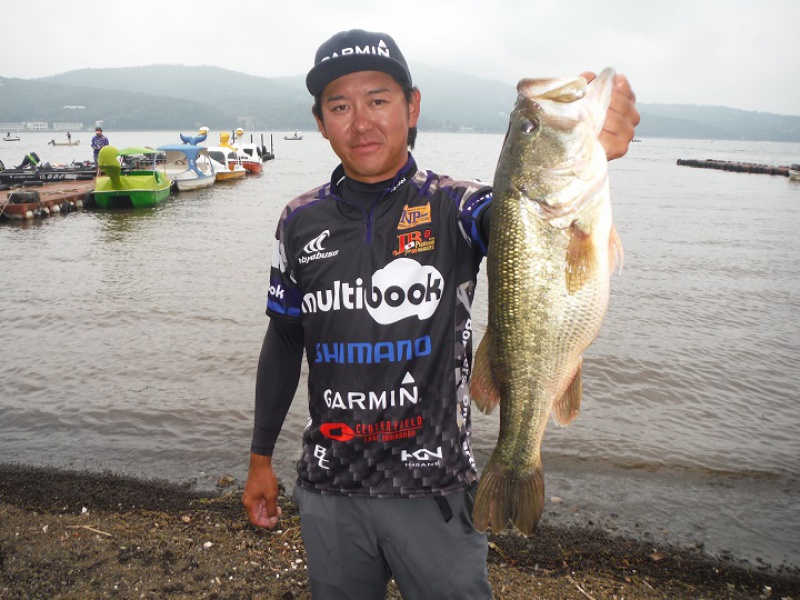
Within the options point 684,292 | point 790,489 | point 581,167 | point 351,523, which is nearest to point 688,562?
point 790,489

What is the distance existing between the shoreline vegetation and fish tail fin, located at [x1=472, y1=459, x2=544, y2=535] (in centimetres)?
180

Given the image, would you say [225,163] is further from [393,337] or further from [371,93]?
[393,337]

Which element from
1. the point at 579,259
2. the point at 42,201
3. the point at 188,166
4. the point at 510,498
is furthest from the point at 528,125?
the point at 188,166

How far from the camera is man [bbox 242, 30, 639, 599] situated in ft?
7.27

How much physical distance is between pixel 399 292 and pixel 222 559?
2907 mm

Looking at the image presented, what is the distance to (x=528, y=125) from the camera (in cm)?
202

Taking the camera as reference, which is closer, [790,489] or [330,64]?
[330,64]

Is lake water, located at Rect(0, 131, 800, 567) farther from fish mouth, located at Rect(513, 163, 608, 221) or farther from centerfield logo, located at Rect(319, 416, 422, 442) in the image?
fish mouth, located at Rect(513, 163, 608, 221)

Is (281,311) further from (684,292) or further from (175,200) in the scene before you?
(175,200)

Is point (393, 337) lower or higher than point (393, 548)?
higher

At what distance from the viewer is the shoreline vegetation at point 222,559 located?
3.69 meters

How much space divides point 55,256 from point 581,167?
57.0 feet

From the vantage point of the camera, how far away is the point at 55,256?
15.7 m

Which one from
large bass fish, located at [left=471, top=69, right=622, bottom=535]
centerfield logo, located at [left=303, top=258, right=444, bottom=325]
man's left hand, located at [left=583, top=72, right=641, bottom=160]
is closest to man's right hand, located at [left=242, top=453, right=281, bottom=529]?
centerfield logo, located at [left=303, top=258, right=444, bottom=325]
